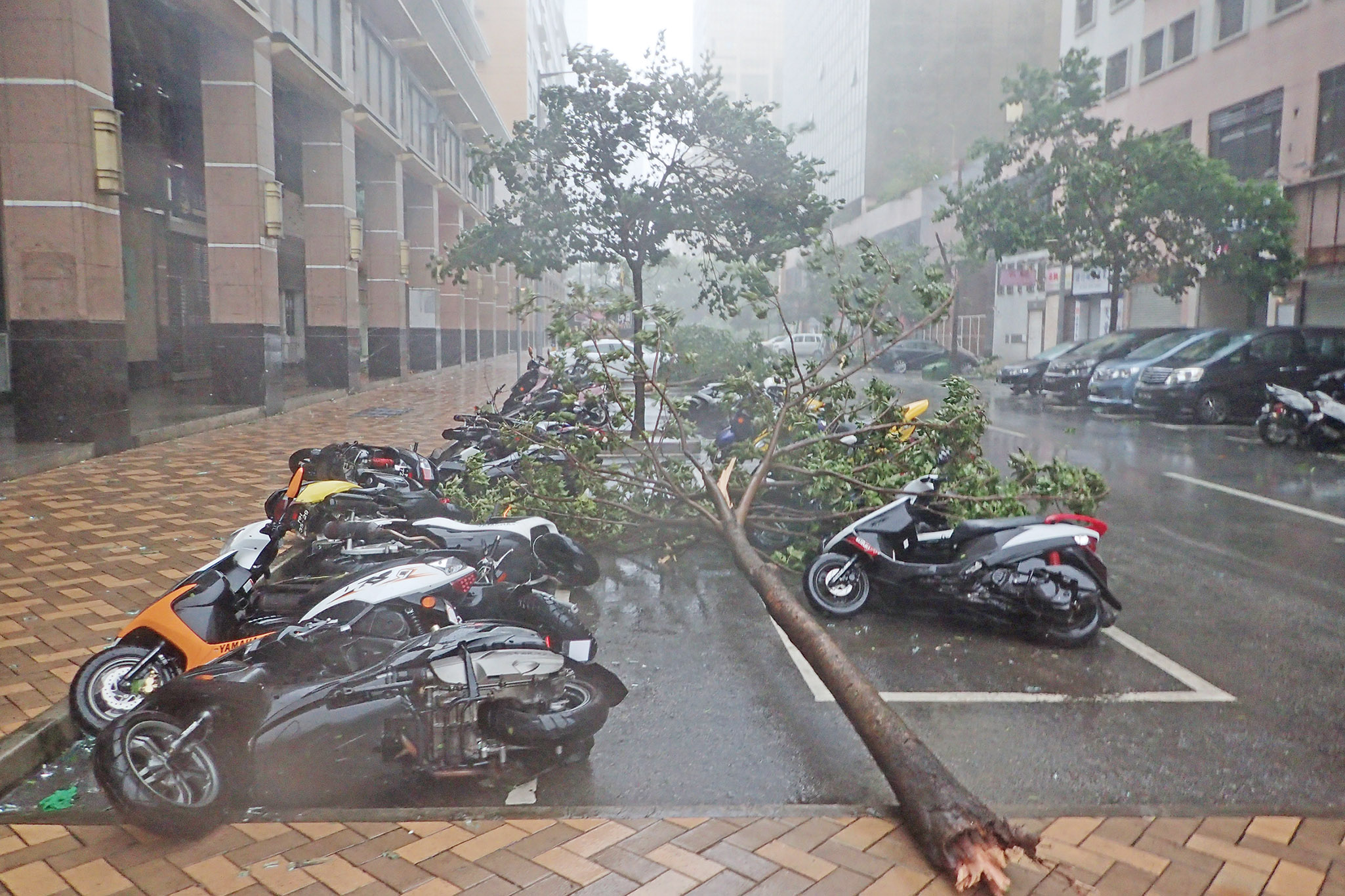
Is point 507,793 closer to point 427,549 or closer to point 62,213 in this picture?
point 427,549

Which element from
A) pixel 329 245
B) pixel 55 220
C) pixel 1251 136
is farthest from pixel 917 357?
pixel 55 220

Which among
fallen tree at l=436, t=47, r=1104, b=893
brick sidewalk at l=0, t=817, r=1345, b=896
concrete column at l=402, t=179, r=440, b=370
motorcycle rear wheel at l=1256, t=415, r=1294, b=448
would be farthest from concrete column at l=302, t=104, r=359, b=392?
brick sidewalk at l=0, t=817, r=1345, b=896

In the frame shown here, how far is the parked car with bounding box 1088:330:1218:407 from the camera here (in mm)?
19141

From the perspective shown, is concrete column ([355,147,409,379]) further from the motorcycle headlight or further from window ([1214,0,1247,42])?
window ([1214,0,1247,42])

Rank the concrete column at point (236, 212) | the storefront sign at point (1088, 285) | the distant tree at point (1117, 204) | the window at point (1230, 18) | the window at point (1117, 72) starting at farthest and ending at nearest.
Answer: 1. the storefront sign at point (1088, 285)
2. the window at point (1117, 72)
3. the window at point (1230, 18)
4. the distant tree at point (1117, 204)
5. the concrete column at point (236, 212)

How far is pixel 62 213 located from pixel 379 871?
10.4 metres

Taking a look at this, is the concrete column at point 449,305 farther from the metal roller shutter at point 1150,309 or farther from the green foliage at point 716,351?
the metal roller shutter at point 1150,309

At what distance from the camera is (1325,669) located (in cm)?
535

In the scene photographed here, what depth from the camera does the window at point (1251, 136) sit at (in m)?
26.1

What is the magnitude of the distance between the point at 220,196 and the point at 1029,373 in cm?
1764

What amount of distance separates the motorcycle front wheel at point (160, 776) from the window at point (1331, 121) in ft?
89.0

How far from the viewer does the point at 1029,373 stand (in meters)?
24.3

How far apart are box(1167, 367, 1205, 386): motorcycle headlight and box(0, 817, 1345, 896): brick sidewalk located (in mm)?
15679

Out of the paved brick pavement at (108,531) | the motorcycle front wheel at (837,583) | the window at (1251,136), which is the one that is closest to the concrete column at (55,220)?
the paved brick pavement at (108,531)
